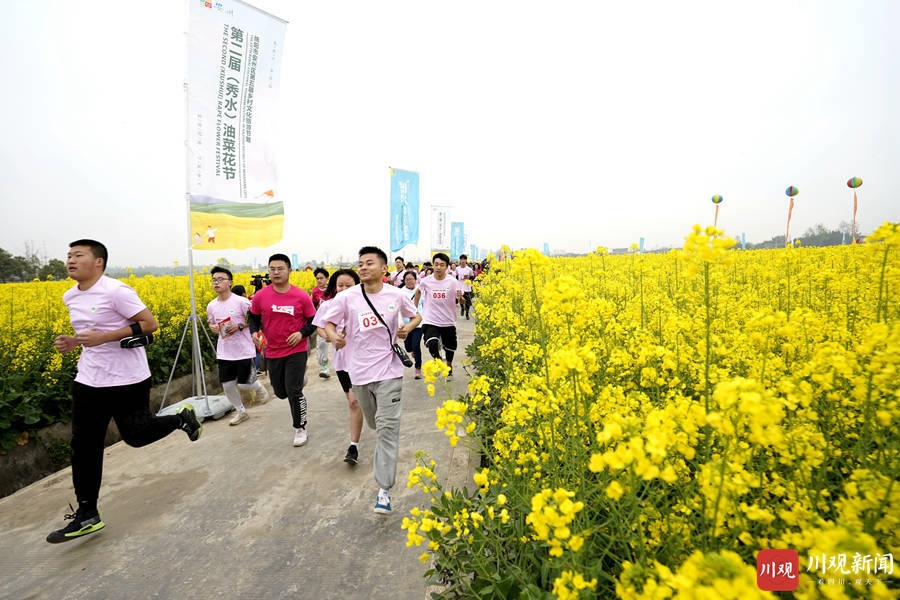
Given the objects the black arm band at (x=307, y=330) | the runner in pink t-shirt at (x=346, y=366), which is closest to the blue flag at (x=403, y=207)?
the runner in pink t-shirt at (x=346, y=366)

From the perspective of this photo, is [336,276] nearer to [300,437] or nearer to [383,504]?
[300,437]

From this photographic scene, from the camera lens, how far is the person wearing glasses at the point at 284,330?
4.14 meters

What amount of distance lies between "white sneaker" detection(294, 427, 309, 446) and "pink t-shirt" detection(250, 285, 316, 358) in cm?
81

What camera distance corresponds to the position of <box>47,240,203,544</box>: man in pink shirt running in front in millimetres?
2822

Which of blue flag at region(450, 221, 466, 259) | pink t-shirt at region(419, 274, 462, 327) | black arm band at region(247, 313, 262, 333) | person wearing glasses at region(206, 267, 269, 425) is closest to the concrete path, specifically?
person wearing glasses at region(206, 267, 269, 425)

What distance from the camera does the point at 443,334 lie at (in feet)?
18.7

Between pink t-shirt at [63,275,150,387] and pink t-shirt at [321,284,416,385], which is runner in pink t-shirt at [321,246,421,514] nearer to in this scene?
pink t-shirt at [321,284,416,385]

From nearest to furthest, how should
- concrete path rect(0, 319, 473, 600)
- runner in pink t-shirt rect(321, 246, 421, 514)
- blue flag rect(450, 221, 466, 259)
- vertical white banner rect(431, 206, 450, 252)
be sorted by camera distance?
concrete path rect(0, 319, 473, 600) < runner in pink t-shirt rect(321, 246, 421, 514) < vertical white banner rect(431, 206, 450, 252) < blue flag rect(450, 221, 466, 259)

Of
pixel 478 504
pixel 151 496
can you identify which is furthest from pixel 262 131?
pixel 478 504

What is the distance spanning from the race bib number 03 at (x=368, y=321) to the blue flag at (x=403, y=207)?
10.7 meters

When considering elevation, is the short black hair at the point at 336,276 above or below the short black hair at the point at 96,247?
below

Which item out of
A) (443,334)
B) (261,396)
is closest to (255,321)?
(261,396)

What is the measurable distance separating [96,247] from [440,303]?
3.63 metres

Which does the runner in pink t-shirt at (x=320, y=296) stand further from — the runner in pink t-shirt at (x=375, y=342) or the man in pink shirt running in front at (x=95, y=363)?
the man in pink shirt running in front at (x=95, y=363)
